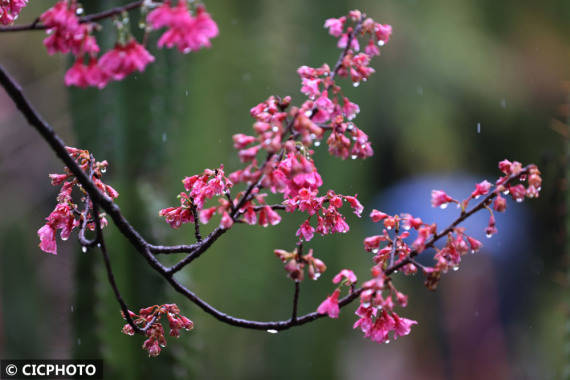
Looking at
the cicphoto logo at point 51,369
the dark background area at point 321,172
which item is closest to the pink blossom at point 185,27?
the dark background area at point 321,172

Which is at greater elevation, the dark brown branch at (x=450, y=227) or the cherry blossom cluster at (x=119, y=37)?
the cherry blossom cluster at (x=119, y=37)

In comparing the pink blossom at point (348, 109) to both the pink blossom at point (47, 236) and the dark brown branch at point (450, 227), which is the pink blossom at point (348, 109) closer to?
the dark brown branch at point (450, 227)

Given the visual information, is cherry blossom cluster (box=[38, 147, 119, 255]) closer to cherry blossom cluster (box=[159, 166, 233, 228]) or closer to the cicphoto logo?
cherry blossom cluster (box=[159, 166, 233, 228])

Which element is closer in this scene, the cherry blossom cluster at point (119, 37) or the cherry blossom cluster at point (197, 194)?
the cherry blossom cluster at point (119, 37)

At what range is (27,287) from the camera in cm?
257

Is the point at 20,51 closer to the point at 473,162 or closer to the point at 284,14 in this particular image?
the point at 284,14

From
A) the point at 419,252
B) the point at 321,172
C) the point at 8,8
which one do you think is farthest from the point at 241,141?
the point at 321,172

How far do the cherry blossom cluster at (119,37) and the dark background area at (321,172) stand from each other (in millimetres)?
1073

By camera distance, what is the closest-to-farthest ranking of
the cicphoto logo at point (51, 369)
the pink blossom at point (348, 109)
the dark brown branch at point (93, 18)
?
the dark brown branch at point (93, 18) → the pink blossom at point (348, 109) → the cicphoto logo at point (51, 369)

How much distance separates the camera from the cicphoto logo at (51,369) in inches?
63.6

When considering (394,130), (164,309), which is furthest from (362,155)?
(394,130)

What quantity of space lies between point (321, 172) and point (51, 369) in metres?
1.12

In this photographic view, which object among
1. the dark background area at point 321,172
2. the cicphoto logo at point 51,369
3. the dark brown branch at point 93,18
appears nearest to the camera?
the dark brown branch at point 93,18

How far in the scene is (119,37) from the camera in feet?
1.96
